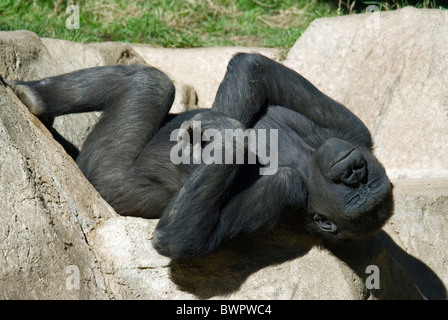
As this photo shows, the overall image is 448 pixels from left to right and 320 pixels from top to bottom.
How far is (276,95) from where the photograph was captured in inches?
175

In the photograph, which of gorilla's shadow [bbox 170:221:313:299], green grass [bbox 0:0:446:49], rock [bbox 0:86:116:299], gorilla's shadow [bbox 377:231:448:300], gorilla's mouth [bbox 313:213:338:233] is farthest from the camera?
green grass [bbox 0:0:446:49]

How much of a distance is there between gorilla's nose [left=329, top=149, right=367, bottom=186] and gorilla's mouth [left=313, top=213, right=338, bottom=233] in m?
0.30

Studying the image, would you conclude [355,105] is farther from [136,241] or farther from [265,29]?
[136,241]

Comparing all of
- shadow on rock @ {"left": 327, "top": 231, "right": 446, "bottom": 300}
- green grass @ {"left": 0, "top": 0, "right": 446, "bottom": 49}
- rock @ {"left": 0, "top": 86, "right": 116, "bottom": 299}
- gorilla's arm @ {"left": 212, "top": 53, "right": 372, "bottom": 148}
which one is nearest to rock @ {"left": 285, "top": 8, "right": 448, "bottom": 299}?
shadow on rock @ {"left": 327, "top": 231, "right": 446, "bottom": 300}

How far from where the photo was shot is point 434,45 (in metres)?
6.12

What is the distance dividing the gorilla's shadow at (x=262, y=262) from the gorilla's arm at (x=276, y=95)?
2.51 feet

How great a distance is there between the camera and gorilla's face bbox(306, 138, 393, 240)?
3895 millimetres

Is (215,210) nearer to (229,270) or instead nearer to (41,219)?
(229,270)

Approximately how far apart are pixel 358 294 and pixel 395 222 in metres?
1.45

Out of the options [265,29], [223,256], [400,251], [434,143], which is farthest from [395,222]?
[265,29]

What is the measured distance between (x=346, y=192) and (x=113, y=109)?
174 centimetres

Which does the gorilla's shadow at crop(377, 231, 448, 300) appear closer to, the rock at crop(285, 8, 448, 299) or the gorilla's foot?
the rock at crop(285, 8, 448, 299)

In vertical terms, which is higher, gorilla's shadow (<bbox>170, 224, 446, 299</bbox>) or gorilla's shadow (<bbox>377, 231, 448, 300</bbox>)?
gorilla's shadow (<bbox>170, 224, 446, 299</bbox>)

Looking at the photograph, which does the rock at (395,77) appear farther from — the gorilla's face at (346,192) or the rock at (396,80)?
the gorilla's face at (346,192)
